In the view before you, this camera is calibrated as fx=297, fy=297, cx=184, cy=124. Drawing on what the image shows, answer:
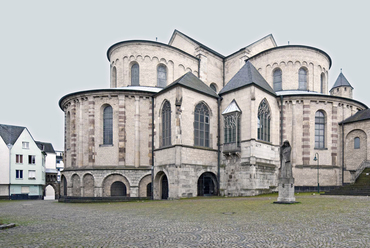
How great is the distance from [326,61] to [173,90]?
21.2 metres

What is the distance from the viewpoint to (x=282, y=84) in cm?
3456

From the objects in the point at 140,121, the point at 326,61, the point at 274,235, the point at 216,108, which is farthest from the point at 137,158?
the point at 326,61

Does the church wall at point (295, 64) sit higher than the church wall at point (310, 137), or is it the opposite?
the church wall at point (295, 64)

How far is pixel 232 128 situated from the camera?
27438 millimetres

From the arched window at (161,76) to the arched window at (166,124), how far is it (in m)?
6.54

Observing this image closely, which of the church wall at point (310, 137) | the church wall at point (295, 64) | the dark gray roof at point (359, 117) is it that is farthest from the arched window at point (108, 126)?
the dark gray roof at point (359, 117)

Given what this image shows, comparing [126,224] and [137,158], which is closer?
[126,224]

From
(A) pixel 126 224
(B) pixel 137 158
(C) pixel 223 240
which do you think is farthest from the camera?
(B) pixel 137 158

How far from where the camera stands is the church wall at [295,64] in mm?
34375

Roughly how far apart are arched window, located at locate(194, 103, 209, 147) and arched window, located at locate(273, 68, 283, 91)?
448 inches

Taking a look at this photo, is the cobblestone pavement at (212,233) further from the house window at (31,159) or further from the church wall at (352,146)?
the house window at (31,159)

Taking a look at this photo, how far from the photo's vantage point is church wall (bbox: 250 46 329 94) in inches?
1353

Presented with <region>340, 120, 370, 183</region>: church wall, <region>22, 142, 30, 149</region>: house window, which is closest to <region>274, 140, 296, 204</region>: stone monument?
<region>340, 120, 370, 183</region>: church wall

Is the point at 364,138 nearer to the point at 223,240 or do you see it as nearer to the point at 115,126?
the point at 115,126
